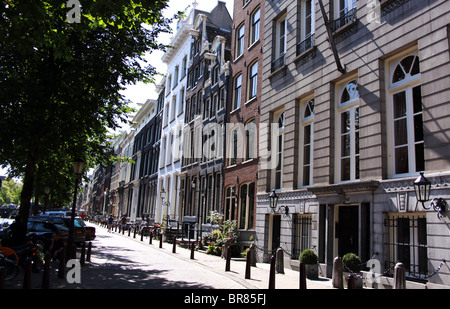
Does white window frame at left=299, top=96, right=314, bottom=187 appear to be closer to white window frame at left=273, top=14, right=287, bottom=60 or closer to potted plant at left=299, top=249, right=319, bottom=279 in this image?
potted plant at left=299, top=249, right=319, bottom=279

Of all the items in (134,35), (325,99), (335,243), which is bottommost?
(335,243)

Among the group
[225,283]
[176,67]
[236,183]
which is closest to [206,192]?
[236,183]

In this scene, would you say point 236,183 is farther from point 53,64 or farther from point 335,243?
point 53,64

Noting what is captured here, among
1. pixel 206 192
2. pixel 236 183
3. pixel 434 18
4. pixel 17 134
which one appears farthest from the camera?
pixel 206 192

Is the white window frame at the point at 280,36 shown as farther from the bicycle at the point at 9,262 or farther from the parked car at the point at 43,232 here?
the bicycle at the point at 9,262

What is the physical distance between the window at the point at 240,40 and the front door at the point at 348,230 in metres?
14.6

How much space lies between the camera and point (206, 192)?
91.9 ft

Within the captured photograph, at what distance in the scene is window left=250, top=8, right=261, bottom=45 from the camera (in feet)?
74.8

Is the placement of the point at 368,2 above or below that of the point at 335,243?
above

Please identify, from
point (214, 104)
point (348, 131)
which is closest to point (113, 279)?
point (348, 131)

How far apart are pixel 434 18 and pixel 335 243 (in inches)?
298

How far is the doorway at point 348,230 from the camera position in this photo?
41.3 ft

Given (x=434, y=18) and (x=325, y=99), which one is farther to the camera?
(x=325, y=99)
